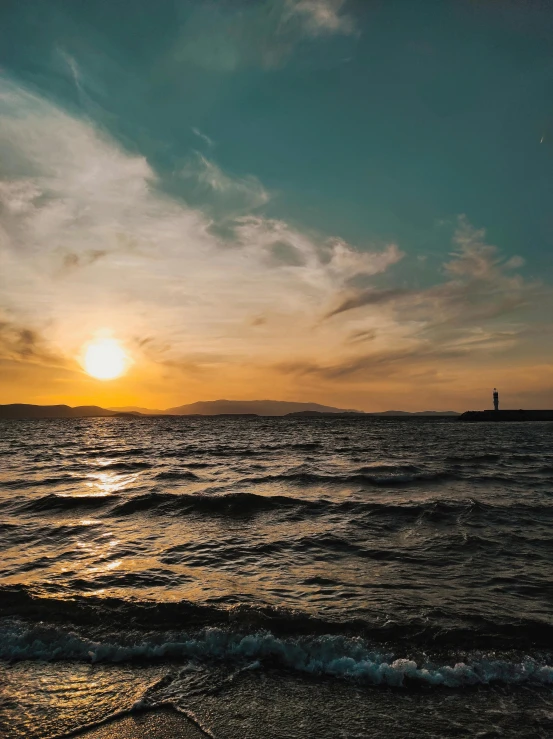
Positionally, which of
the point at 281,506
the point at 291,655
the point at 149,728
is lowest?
the point at 281,506

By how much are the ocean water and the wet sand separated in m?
0.16

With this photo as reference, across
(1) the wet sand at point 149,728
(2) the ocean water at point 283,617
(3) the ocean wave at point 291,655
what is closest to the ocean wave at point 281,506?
(2) the ocean water at point 283,617

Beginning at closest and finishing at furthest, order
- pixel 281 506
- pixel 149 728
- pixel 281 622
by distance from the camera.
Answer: pixel 149 728
pixel 281 622
pixel 281 506

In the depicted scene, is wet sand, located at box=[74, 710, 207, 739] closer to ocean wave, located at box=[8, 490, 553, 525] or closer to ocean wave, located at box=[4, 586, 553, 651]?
ocean wave, located at box=[4, 586, 553, 651]

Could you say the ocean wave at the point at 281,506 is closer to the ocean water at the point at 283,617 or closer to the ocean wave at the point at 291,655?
the ocean water at the point at 283,617

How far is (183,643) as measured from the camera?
6.91 m

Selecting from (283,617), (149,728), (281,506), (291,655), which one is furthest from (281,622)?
(281,506)

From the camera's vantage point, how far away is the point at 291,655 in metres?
6.61

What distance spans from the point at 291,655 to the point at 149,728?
2.36m

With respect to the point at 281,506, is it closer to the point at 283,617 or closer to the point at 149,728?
the point at 283,617

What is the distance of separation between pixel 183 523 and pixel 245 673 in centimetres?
994

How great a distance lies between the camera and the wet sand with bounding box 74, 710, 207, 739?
4.76m

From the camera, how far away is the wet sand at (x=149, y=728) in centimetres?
476

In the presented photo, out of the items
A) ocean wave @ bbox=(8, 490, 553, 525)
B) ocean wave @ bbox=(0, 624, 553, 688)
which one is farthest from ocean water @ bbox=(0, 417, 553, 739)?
ocean wave @ bbox=(8, 490, 553, 525)
